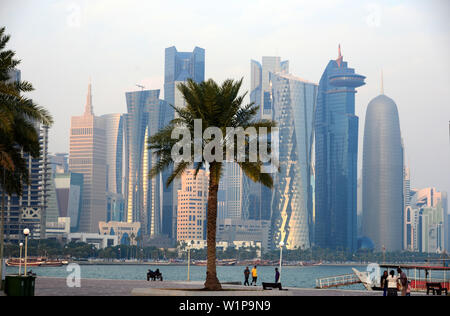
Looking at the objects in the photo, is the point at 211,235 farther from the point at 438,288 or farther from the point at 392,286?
the point at 438,288

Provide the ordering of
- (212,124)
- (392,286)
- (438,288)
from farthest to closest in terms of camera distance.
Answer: (438,288) < (212,124) < (392,286)

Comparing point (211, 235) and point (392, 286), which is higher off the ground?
point (211, 235)

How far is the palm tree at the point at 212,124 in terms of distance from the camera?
4047 centimetres

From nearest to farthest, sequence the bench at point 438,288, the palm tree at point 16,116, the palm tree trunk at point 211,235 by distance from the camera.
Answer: the palm tree at point 16,116
the palm tree trunk at point 211,235
the bench at point 438,288

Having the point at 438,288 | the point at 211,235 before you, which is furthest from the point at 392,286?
the point at 211,235

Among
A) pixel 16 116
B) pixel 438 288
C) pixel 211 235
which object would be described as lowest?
pixel 438 288

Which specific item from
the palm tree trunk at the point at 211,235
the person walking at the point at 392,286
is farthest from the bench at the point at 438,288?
the palm tree trunk at the point at 211,235

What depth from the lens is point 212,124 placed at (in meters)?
40.9

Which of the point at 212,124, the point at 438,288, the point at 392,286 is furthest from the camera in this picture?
the point at 438,288

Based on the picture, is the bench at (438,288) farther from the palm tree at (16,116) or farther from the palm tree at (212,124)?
the palm tree at (16,116)

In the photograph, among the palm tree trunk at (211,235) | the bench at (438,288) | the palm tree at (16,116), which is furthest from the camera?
the bench at (438,288)
